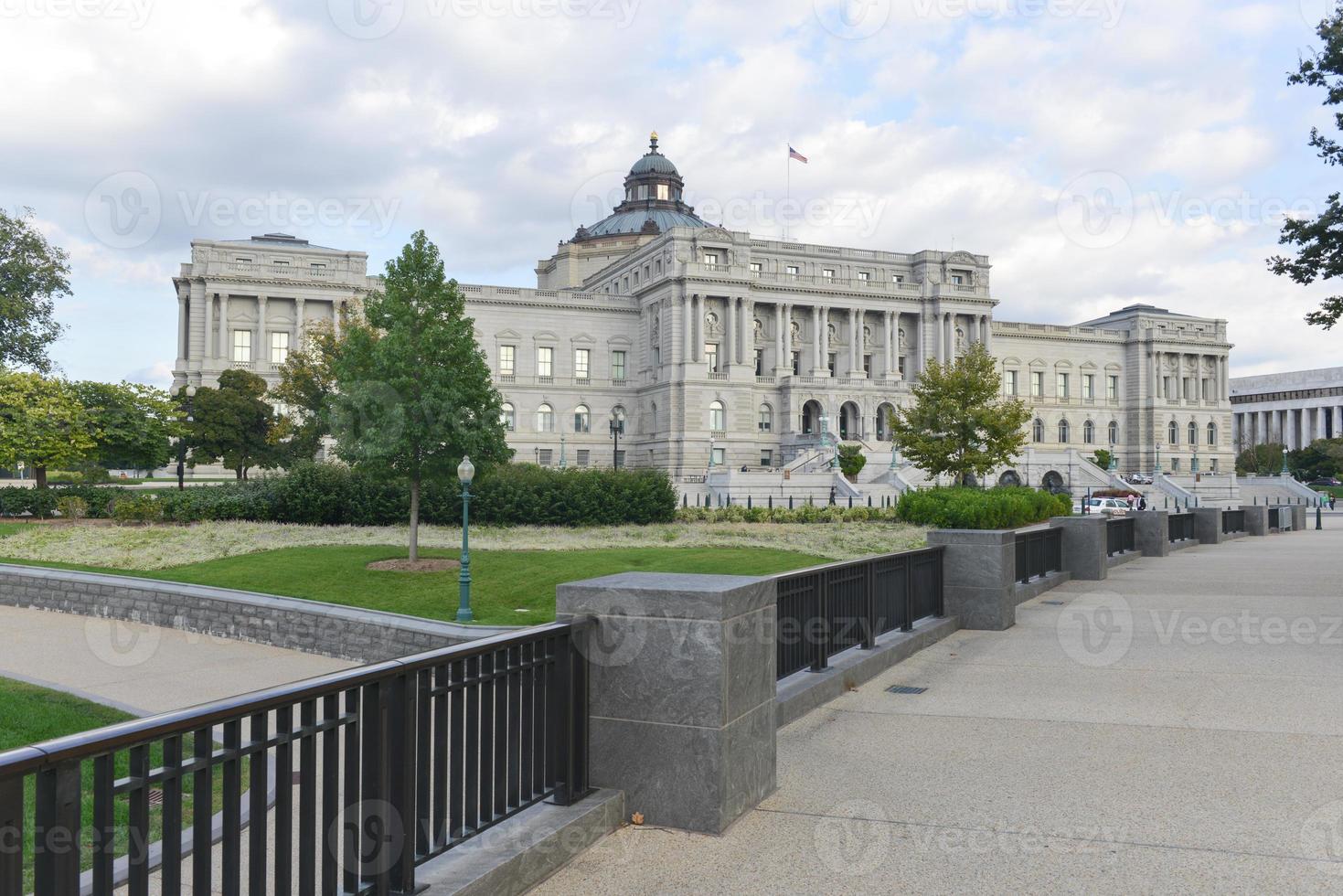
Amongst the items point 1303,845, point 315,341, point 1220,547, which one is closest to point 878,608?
point 1303,845

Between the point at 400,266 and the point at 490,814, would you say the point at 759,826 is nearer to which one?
the point at 490,814

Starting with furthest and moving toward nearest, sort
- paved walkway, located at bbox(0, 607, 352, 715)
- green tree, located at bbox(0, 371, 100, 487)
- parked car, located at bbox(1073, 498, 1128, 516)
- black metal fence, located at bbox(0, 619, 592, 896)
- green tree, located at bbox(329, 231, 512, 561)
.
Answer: parked car, located at bbox(1073, 498, 1128, 516)
green tree, located at bbox(0, 371, 100, 487)
green tree, located at bbox(329, 231, 512, 561)
paved walkway, located at bbox(0, 607, 352, 715)
black metal fence, located at bbox(0, 619, 592, 896)

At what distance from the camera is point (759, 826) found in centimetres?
564

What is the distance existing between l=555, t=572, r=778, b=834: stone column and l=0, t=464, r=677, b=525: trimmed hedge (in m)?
23.8

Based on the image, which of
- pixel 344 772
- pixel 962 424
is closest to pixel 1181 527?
pixel 962 424

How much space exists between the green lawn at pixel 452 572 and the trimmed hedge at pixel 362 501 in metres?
5.90

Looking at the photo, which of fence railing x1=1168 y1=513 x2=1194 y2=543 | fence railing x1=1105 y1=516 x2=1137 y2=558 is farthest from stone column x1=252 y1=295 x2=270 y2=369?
fence railing x1=1105 y1=516 x2=1137 y2=558

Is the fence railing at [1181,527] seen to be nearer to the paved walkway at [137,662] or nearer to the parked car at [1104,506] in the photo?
the parked car at [1104,506]

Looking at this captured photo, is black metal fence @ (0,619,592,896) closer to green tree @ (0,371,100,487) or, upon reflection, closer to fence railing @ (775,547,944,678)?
fence railing @ (775,547,944,678)

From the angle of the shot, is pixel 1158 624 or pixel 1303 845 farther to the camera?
pixel 1158 624

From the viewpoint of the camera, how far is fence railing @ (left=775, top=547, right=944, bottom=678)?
8.66 m

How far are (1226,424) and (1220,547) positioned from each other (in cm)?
9505

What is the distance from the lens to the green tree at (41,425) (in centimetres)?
3359

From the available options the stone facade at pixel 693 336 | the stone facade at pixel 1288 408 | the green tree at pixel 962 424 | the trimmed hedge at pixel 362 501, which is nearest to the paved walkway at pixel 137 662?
the trimmed hedge at pixel 362 501
